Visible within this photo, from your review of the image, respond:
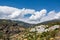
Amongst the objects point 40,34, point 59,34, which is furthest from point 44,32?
point 59,34

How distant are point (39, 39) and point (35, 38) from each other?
2.89 feet

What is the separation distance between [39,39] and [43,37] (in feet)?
2.65

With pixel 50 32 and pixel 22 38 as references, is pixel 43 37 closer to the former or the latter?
pixel 50 32

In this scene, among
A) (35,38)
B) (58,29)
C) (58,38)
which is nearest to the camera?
(58,38)

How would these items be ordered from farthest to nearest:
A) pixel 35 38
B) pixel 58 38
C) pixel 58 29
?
pixel 58 29, pixel 35 38, pixel 58 38

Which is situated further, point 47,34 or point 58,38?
point 47,34

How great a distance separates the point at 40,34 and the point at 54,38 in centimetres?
308

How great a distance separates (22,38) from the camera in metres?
28.0

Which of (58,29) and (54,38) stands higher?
(58,29)

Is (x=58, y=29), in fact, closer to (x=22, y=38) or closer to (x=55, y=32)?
(x=55, y=32)

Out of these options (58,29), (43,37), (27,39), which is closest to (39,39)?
(43,37)

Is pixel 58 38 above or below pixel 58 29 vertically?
below

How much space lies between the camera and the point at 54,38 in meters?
24.4

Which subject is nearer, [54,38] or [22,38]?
[54,38]
